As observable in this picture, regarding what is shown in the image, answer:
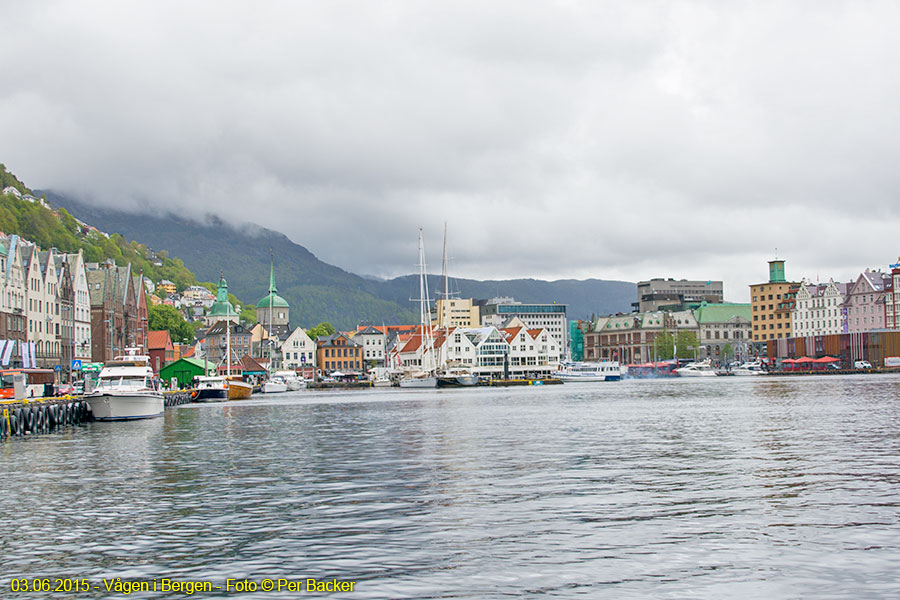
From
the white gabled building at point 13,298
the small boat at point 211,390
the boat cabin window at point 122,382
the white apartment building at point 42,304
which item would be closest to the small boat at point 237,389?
the small boat at point 211,390

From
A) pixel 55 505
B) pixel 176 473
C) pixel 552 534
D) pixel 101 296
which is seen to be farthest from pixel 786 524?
pixel 101 296

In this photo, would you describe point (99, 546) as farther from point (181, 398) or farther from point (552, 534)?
point (181, 398)

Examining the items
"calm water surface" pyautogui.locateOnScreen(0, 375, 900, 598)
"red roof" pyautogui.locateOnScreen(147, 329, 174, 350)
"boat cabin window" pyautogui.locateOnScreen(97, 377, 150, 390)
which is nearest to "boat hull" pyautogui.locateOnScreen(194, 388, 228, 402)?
"boat cabin window" pyautogui.locateOnScreen(97, 377, 150, 390)

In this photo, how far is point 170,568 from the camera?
63.2ft

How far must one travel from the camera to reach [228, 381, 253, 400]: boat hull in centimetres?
13862

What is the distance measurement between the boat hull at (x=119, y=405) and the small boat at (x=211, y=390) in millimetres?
57479

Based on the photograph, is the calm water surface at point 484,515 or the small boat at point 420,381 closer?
the calm water surface at point 484,515

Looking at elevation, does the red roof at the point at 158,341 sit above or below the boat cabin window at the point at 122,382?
above

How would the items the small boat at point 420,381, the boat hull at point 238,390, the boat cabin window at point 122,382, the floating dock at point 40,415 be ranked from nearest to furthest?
→ the floating dock at point 40,415 < the boat cabin window at point 122,382 < the boat hull at point 238,390 < the small boat at point 420,381

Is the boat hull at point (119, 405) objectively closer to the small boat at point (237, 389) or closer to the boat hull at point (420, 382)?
the small boat at point (237, 389)

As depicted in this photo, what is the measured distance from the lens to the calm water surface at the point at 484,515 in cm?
1827

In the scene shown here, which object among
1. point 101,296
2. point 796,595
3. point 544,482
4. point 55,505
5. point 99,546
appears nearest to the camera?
point 796,595

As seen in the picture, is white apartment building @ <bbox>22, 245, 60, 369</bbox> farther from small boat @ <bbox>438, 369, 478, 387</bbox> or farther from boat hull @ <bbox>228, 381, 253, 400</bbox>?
small boat @ <bbox>438, 369, 478, 387</bbox>

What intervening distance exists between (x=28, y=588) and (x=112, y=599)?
1.94 metres
